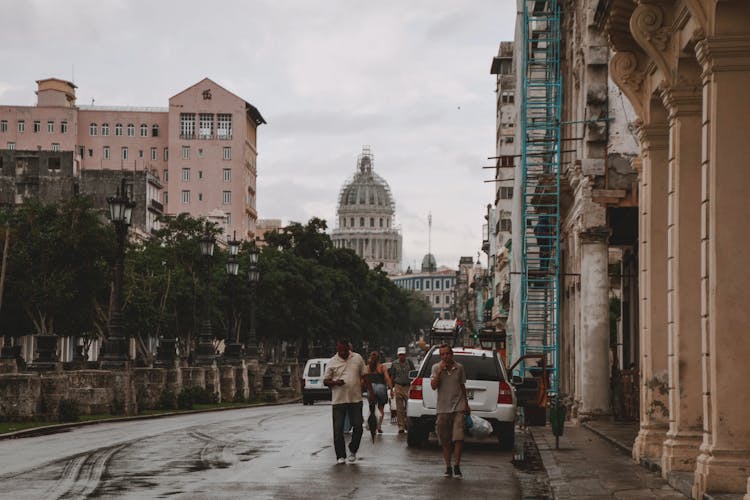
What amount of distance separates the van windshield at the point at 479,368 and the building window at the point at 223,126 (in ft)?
437

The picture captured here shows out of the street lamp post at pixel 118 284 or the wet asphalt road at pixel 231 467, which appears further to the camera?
the street lamp post at pixel 118 284

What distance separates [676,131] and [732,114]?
321 cm

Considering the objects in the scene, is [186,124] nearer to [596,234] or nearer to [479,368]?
[596,234]

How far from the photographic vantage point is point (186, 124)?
156 meters

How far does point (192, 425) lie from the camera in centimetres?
2966

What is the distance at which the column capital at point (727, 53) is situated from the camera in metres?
12.8

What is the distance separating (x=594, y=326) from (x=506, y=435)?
7.65 meters

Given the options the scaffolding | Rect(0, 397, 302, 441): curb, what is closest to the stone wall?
Rect(0, 397, 302, 441): curb

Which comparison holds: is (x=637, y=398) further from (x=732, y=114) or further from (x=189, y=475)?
(x=732, y=114)

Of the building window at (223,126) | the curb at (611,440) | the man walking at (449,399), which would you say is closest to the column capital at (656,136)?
the man walking at (449,399)

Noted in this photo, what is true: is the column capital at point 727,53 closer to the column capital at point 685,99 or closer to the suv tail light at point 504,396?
the column capital at point 685,99

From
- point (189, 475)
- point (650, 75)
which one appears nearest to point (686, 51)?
point (650, 75)

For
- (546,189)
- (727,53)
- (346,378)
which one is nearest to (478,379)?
(346,378)

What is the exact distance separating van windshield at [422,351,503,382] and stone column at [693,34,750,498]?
431 inches
